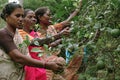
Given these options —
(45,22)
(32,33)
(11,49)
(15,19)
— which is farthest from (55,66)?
(45,22)

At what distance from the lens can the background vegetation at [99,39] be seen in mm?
2625

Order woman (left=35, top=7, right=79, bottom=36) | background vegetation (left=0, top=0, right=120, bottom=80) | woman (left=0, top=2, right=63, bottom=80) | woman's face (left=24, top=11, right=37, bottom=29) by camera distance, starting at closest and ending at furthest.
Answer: background vegetation (left=0, top=0, right=120, bottom=80), woman (left=0, top=2, right=63, bottom=80), woman's face (left=24, top=11, right=37, bottom=29), woman (left=35, top=7, right=79, bottom=36)

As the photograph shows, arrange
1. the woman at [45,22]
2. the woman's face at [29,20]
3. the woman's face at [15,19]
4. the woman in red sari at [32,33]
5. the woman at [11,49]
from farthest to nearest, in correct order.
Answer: the woman at [45,22] → the woman's face at [29,20] → the woman in red sari at [32,33] → the woman's face at [15,19] → the woman at [11,49]

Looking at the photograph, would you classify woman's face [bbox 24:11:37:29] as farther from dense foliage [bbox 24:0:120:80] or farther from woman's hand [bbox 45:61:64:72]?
woman's hand [bbox 45:61:64:72]

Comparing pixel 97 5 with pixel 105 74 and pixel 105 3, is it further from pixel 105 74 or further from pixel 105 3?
pixel 105 74

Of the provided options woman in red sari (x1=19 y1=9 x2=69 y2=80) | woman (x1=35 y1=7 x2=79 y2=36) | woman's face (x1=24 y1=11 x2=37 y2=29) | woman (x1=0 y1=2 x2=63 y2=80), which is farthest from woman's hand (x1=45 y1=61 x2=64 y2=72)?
woman (x1=35 y1=7 x2=79 y2=36)

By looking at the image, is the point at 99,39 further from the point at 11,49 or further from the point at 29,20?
the point at 29,20

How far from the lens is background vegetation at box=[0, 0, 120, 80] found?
8.61 feet

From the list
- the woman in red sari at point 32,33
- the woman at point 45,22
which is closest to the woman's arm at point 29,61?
the woman in red sari at point 32,33

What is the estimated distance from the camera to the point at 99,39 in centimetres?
276

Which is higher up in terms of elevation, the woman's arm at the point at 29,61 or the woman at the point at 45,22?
the woman's arm at the point at 29,61

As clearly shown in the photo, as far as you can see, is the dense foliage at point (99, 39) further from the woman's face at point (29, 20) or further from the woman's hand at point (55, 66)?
the woman's face at point (29, 20)

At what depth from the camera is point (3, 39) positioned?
9.25 feet

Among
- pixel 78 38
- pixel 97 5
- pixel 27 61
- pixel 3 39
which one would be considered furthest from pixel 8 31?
pixel 97 5
